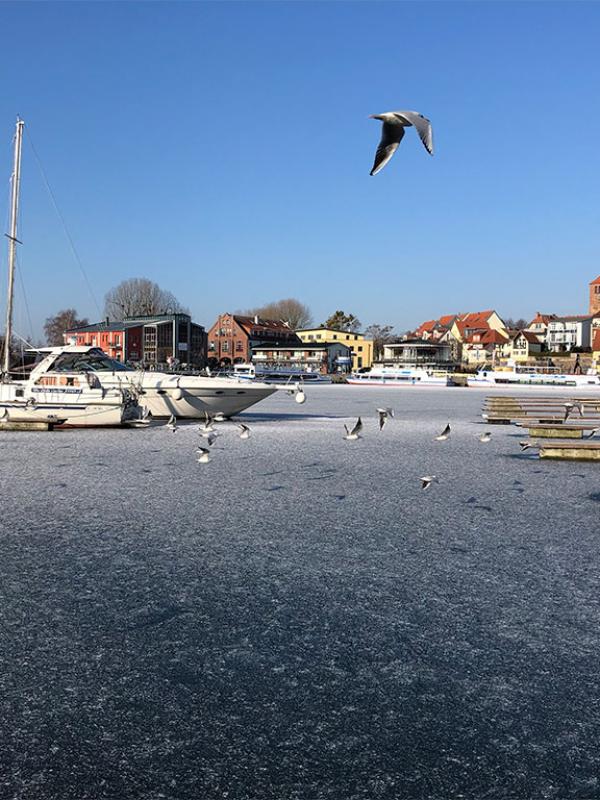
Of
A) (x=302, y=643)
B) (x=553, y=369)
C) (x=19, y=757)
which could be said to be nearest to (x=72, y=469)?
(x=302, y=643)

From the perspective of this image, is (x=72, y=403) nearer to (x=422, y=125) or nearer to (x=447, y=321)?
(x=422, y=125)

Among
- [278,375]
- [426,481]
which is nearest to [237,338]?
[278,375]

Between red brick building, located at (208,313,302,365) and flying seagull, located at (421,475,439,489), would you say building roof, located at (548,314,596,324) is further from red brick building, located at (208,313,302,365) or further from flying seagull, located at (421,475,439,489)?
flying seagull, located at (421,475,439,489)

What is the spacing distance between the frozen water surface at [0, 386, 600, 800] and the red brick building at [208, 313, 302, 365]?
369 ft

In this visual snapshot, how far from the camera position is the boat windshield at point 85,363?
20.9m

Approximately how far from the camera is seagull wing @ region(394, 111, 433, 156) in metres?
7.33

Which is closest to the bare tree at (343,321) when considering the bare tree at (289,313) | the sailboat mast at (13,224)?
the bare tree at (289,313)

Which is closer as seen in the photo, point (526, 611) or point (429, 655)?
point (429, 655)

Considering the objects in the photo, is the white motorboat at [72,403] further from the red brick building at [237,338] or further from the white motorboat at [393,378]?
the red brick building at [237,338]

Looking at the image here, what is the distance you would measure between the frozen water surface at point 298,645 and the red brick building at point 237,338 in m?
112

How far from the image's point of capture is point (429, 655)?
4.22 m

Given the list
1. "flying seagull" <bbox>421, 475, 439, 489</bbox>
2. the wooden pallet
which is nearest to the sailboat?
the wooden pallet

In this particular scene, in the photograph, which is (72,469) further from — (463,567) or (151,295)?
(151,295)

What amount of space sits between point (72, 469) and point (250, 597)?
23.9 ft
